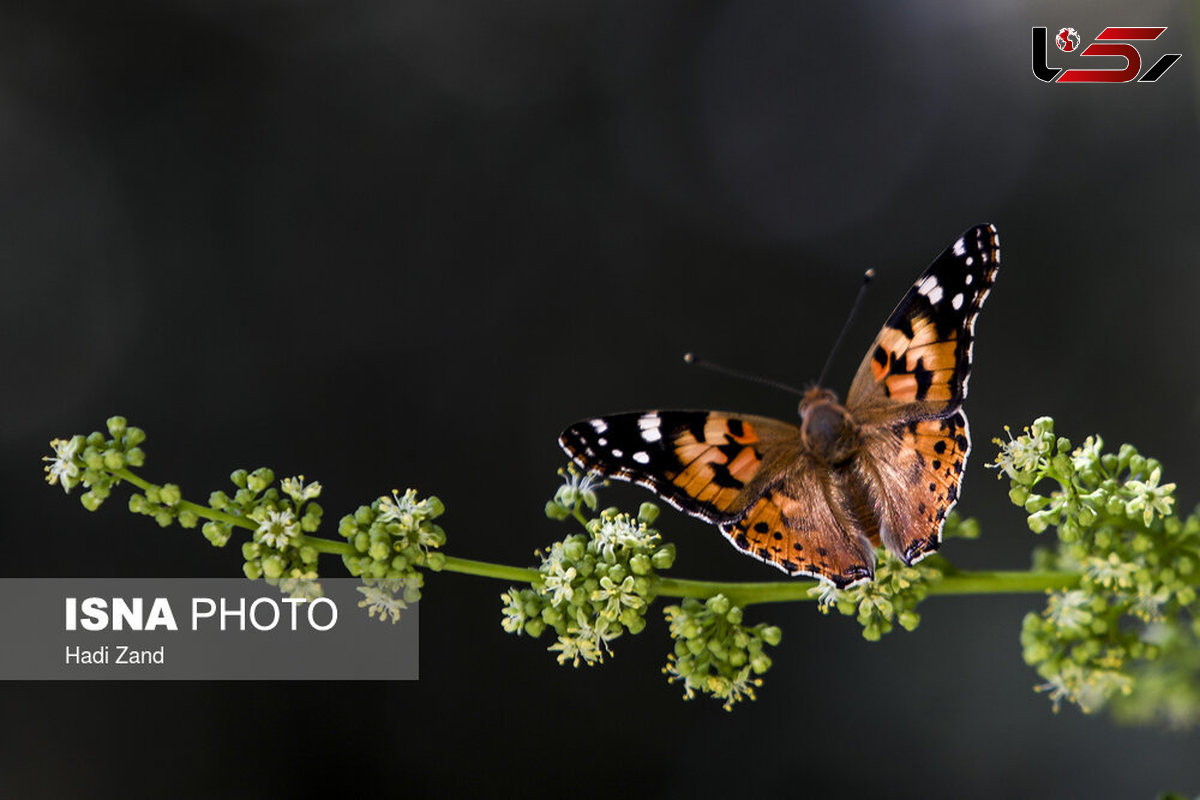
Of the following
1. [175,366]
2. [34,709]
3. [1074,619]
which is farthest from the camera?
[175,366]

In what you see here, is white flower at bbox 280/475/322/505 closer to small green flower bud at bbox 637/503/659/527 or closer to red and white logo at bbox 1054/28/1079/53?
small green flower bud at bbox 637/503/659/527

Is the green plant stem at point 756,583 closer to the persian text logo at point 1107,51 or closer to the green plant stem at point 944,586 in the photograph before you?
the green plant stem at point 944,586

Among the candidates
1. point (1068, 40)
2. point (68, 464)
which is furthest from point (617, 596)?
point (1068, 40)

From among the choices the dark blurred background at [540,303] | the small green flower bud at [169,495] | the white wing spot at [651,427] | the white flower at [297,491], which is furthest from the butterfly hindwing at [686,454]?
the dark blurred background at [540,303]

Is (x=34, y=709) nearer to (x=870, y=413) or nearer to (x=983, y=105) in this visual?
(x=870, y=413)

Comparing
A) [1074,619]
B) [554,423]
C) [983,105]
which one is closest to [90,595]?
[554,423]

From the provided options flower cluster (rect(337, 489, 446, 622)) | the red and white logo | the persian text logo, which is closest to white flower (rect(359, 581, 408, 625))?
flower cluster (rect(337, 489, 446, 622))

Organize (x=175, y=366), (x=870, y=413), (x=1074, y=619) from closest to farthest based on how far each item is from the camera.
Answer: (x=1074, y=619), (x=870, y=413), (x=175, y=366)

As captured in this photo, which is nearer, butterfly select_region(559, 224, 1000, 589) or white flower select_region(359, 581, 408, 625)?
white flower select_region(359, 581, 408, 625)
